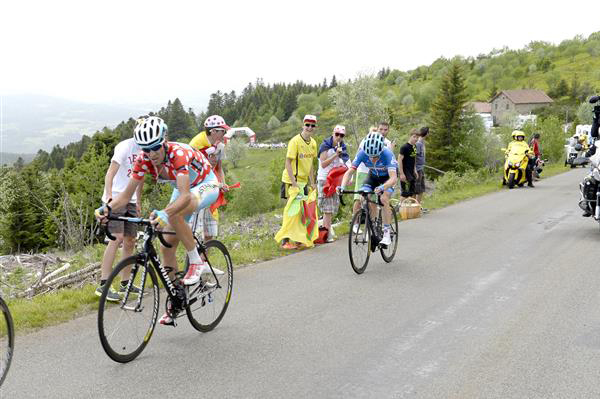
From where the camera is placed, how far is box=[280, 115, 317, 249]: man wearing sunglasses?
9727mm

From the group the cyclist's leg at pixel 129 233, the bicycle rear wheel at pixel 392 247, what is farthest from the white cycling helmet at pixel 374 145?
the cyclist's leg at pixel 129 233

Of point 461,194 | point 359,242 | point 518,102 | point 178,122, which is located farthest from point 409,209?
point 178,122

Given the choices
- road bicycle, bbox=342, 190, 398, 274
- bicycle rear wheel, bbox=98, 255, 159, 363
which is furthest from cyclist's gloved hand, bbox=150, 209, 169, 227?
road bicycle, bbox=342, 190, 398, 274

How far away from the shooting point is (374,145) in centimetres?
845

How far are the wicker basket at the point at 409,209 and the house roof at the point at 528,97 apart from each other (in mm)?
149966

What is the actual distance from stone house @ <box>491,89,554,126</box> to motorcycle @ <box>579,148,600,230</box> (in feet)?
477

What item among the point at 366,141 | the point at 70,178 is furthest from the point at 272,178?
the point at 366,141

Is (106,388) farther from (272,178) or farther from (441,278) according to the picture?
(272,178)

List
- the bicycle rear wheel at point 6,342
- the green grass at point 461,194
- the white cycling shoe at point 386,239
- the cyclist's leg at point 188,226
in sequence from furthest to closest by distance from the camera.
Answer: the green grass at point 461,194 → the white cycling shoe at point 386,239 → the cyclist's leg at point 188,226 → the bicycle rear wheel at point 6,342

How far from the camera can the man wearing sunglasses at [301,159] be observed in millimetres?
9727

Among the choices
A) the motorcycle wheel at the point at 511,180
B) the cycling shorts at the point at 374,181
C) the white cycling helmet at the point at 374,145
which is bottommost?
the motorcycle wheel at the point at 511,180

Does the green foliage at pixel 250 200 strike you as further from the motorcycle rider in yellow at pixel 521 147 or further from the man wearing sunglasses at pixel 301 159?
the man wearing sunglasses at pixel 301 159

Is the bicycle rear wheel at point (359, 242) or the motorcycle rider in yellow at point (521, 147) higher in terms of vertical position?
the motorcycle rider in yellow at point (521, 147)

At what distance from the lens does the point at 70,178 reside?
185ft
